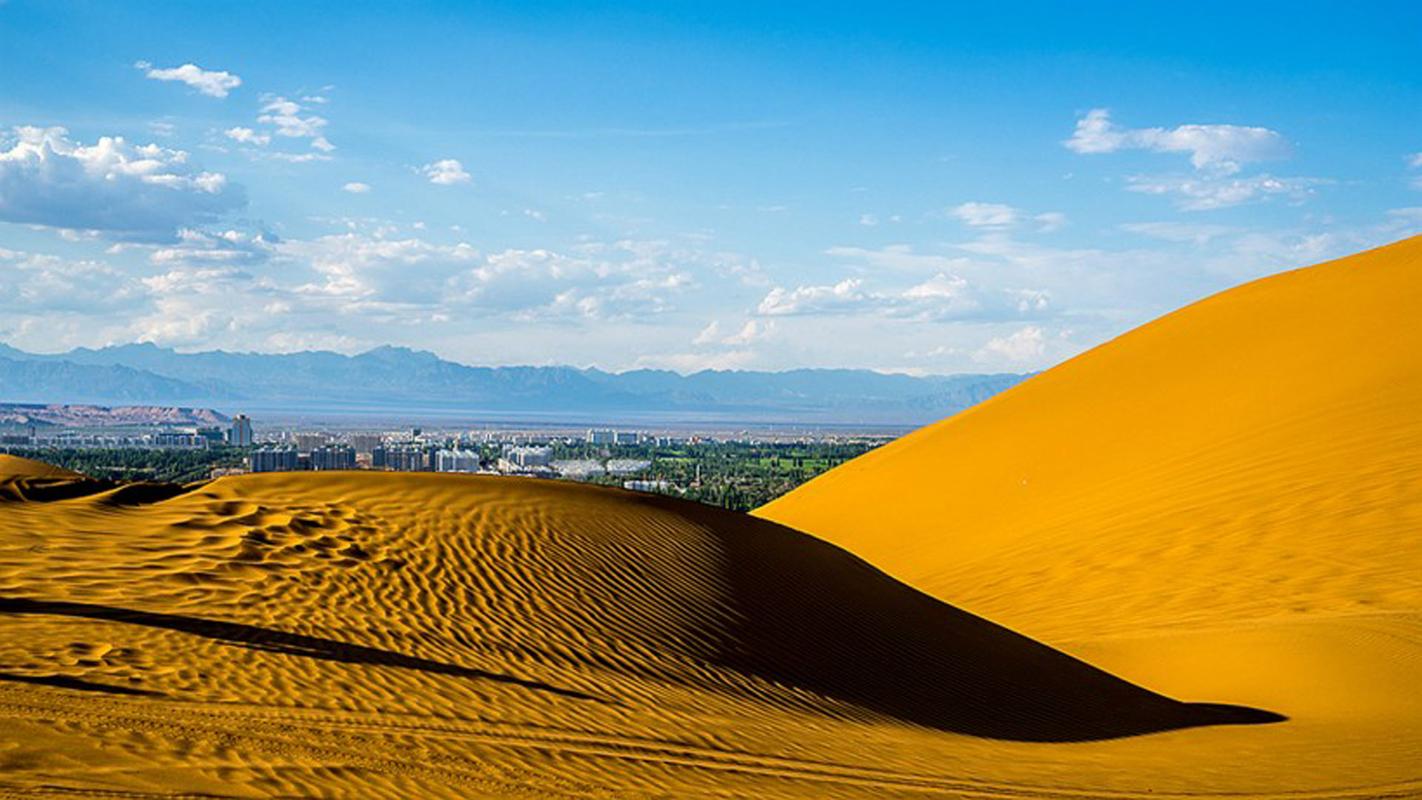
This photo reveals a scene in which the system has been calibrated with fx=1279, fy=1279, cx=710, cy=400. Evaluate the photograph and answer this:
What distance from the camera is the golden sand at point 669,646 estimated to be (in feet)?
29.3

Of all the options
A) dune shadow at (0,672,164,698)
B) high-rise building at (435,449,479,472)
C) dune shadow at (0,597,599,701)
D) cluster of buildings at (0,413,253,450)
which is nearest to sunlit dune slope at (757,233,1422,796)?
dune shadow at (0,597,599,701)

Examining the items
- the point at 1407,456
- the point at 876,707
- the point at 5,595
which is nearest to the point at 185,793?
the point at 5,595

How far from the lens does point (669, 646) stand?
13195 millimetres

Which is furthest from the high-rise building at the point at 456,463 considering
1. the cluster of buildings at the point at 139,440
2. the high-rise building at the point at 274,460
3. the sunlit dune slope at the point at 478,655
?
the sunlit dune slope at the point at 478,655

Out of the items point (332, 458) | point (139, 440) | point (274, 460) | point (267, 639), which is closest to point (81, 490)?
point (267, 639)

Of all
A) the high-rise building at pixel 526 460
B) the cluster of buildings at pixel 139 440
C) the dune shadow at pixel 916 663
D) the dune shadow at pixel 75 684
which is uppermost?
the dune shadow at pixel 75 684

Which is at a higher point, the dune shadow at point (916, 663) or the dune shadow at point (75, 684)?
the dune shadow at point (75, 684)

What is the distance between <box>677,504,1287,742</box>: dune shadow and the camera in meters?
13.4

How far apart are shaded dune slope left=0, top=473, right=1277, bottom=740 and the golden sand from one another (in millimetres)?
54

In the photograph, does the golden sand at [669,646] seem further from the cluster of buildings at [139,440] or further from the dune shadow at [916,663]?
the cluster of buildings at [139,440]

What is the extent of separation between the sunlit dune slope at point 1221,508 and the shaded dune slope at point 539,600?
6.93 feet

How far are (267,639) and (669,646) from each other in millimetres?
4083

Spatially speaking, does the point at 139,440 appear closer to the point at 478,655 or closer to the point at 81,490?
the point at 81,490

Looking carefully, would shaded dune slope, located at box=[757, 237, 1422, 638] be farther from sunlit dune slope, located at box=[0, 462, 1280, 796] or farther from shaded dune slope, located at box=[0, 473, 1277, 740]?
sunlit dune slope, located at box=[0, 462, 1280, 796]
